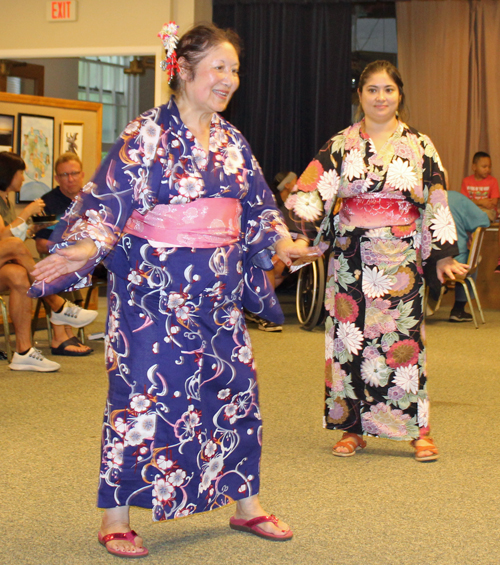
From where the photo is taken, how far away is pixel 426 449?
8.45 feet

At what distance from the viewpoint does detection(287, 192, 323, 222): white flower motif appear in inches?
99.0

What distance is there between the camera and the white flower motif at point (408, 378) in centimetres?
259

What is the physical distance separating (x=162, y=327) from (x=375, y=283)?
1.00 metres

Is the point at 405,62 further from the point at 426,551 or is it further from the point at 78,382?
the point at 426,551

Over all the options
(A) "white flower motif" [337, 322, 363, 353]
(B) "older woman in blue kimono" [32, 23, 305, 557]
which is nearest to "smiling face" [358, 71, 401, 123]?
(A) "white flower motif" [337, 322, 363, 353]

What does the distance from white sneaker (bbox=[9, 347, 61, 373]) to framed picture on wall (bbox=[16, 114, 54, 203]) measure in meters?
1.67

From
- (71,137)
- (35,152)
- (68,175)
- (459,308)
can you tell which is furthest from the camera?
(459,308)

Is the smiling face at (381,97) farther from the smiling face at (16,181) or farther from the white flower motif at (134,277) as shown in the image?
the smiling face at (16,181)

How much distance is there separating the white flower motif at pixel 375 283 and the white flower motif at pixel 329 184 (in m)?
0.27

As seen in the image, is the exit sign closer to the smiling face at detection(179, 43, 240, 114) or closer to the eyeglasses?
the eyeglasses

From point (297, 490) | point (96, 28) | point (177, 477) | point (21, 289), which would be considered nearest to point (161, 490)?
point (177, 477)

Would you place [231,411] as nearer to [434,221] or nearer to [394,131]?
[434,221]

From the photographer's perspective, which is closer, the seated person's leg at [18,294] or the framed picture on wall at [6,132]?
the seated person's leg at [18,294]

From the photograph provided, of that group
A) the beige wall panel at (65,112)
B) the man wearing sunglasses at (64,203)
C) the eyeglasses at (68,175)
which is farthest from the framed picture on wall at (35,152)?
the eyeglasses at (68,175)
